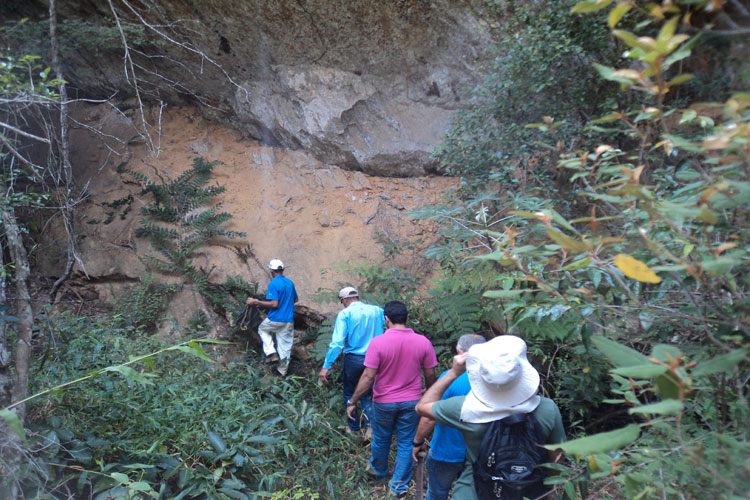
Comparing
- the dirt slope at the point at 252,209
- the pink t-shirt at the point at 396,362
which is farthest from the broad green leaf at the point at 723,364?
the dirt slope at the point at 252,209

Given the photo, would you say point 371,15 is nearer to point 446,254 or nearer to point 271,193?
point 271,193

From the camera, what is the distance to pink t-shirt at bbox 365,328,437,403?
4.31 m

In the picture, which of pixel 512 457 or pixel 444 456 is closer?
pixel 512 457

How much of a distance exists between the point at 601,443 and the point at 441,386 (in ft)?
5.10

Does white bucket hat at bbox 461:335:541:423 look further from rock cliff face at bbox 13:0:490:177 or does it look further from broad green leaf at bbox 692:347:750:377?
rock cliff face at bbox 13:0:490:177

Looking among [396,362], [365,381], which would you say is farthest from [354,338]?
[396,362]

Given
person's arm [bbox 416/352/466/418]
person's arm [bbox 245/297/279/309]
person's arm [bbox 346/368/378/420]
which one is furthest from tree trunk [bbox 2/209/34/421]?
person's arm [bbox 245/297/279/309]

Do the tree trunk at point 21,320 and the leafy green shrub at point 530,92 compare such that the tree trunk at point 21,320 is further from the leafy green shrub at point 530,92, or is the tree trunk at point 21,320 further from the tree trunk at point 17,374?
the leafy green shrub at point 530,92

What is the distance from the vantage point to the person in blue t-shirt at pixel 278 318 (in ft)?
21.5

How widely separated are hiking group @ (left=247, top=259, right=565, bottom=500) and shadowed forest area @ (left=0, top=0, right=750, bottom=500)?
192 millimetres

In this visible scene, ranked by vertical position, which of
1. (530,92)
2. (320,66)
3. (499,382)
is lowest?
(499,382)

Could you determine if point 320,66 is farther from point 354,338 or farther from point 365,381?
point 365,381

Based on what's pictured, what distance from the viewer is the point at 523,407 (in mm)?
2385

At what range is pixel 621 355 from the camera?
1.52m
